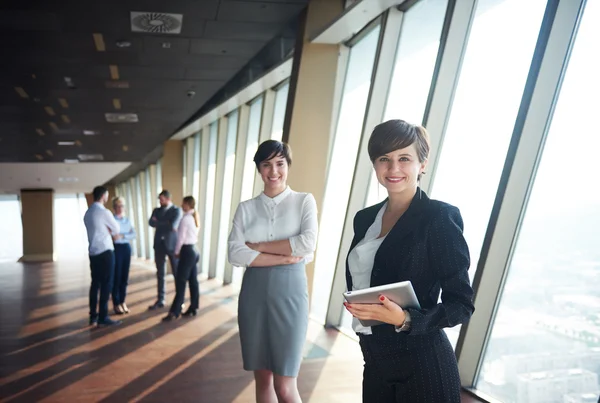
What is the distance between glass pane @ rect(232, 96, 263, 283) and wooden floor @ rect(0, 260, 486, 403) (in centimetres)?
286

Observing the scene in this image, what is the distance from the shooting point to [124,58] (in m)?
7.96

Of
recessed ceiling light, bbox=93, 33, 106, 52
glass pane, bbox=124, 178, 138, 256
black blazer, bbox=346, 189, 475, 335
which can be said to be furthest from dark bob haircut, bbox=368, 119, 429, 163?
glass pane, bbox=124, 178, 138, 256

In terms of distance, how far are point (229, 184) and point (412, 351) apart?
11.1m

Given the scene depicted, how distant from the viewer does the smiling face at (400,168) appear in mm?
1542

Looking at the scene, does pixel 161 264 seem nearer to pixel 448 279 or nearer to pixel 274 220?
pixel 274 220

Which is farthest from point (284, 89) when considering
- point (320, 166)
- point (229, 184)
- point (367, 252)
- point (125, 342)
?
point (367, 252)

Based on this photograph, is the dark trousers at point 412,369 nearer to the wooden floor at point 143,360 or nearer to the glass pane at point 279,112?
the wooden floor at point 143,360

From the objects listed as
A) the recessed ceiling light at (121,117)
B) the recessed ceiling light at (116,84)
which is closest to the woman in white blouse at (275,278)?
the recessed ceiling light at (116,84)

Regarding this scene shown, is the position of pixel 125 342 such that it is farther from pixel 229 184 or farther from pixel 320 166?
pixel 229 184

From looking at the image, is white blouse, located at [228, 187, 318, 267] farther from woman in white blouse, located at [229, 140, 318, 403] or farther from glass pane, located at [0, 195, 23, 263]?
glass pane, located at [0, 195, 23, 263]

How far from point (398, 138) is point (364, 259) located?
363mm

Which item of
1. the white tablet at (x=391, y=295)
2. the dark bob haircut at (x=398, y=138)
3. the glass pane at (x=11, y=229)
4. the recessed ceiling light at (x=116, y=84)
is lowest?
the glass pane at (x=11, y=229)

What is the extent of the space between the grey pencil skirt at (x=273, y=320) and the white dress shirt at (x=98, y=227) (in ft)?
13.8

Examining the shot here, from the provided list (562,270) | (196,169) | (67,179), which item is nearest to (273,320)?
(562,270)
